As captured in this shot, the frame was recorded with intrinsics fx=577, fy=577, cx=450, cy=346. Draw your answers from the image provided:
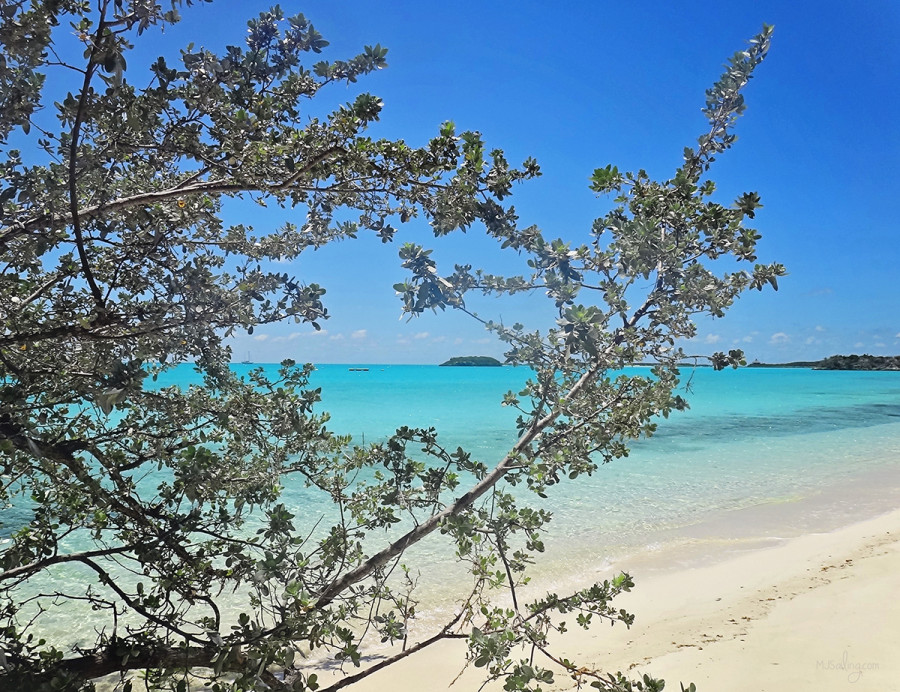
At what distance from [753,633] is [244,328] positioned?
20.6 feet

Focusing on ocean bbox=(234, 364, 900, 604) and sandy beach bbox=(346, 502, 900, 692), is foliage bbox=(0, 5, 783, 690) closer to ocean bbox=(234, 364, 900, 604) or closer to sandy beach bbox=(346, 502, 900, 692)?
ocean bbox=(234, 364, 900, 604)

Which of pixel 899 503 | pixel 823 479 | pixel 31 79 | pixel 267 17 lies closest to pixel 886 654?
pixel 267 17

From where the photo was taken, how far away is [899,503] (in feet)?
41.8

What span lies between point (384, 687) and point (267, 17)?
586cm

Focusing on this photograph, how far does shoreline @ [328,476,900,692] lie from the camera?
519 centimetres

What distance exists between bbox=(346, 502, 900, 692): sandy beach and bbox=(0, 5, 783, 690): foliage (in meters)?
3.41

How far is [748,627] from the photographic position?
6.40m

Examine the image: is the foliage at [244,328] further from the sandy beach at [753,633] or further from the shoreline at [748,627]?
the sandy beach at [753,633]

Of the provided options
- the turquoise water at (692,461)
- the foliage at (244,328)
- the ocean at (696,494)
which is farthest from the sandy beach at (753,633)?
the foliage at (244,328)

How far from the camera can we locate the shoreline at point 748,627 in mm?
5188

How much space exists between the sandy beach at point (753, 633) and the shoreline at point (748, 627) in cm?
1

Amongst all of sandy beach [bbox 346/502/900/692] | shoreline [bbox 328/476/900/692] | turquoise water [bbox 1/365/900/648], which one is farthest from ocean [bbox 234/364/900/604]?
sandy beach [bbox 346/502/900/692]

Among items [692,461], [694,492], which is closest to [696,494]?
[694,492]

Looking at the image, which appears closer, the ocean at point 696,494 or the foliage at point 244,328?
the foliage at point 244,328
